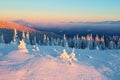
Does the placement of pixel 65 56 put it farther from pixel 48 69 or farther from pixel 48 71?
pixel 48 71

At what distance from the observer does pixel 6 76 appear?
30.2 metres

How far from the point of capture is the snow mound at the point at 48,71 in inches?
1211

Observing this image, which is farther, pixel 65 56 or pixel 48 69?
pixel 65 56

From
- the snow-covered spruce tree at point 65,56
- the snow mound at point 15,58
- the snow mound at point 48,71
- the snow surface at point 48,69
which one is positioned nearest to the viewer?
the snow mound at point 48,71

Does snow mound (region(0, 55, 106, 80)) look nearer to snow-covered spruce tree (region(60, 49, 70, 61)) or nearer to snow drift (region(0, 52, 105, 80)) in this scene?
snow drift (region(0, 52, 105, 80))

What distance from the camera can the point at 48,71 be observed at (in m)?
32.9

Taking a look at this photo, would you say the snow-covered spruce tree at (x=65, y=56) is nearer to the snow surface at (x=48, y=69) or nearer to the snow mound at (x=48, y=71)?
the snow surface at (x=48, y=69)

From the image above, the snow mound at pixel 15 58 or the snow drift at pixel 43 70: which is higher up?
the snow mound at pixel 15 58

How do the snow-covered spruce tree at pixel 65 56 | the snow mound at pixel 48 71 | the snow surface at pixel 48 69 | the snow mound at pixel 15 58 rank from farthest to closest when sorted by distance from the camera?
the snow-covered spruce tree at pixel 65 56
the snow mound at pixel 15 58
the snow surface at pixel 48 69
the snow mound at pixel 48 71

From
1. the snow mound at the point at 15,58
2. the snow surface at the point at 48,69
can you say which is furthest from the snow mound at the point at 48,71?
the snow mound at the point at 15,58

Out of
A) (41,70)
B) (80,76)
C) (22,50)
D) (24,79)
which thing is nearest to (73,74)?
(80,76)

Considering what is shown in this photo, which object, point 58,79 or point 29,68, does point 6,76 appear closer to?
point 29,68

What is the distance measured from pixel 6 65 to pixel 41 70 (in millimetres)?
3629

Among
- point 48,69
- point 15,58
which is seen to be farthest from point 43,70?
point 15,58
